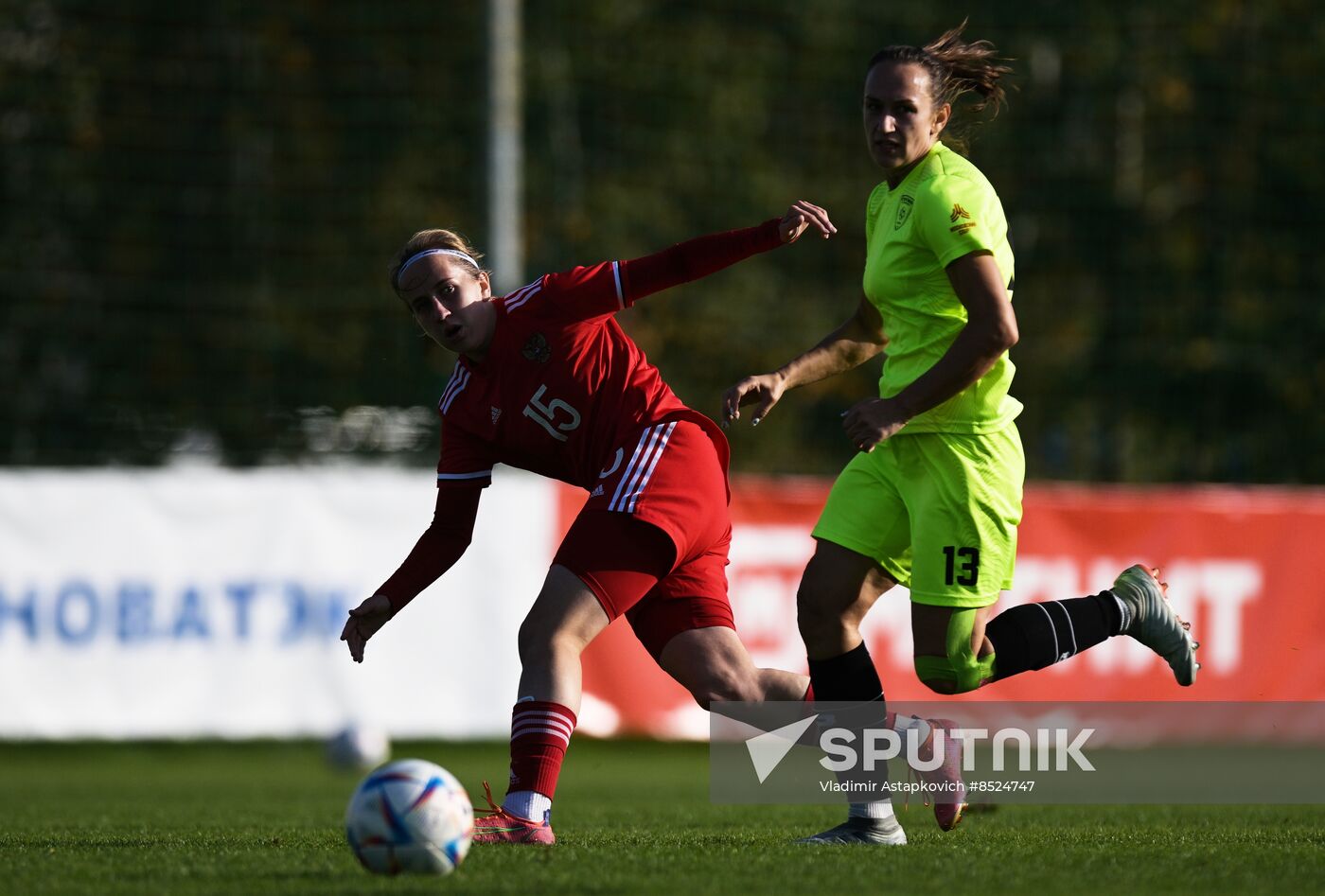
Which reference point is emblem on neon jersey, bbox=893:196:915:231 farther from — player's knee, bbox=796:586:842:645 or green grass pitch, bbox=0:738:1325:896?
green grass pitch, bbox=0:738:1325:896

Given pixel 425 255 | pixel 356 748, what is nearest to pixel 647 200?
pixel 356 748

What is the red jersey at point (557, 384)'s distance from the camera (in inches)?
211

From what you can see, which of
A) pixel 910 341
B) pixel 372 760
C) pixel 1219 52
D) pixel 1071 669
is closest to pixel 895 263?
pixel 910 341

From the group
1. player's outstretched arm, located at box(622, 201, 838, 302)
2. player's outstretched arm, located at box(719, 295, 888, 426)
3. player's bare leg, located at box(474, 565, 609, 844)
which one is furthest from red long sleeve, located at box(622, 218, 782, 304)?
player's bare leg, located at box(474, 565, 609, 844)

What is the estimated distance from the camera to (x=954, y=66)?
5.38 m

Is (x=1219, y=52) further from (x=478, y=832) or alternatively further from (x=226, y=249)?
(x=478, y=832)

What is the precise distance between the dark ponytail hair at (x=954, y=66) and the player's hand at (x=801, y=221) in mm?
453

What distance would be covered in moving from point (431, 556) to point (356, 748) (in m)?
5.01

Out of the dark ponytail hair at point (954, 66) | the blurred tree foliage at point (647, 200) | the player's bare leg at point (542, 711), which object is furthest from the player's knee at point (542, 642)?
the blurred tree foliage at point (647, 200)

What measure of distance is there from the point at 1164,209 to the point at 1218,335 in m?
3.21

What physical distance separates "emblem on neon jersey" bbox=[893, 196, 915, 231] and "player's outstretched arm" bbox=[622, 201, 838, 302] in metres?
0.18

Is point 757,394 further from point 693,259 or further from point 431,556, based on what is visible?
point 431,556

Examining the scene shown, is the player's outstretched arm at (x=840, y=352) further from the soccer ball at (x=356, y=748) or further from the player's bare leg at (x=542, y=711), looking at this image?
the soccer ball at (x=356, y=748)

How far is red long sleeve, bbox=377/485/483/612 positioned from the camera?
18.2 feet
